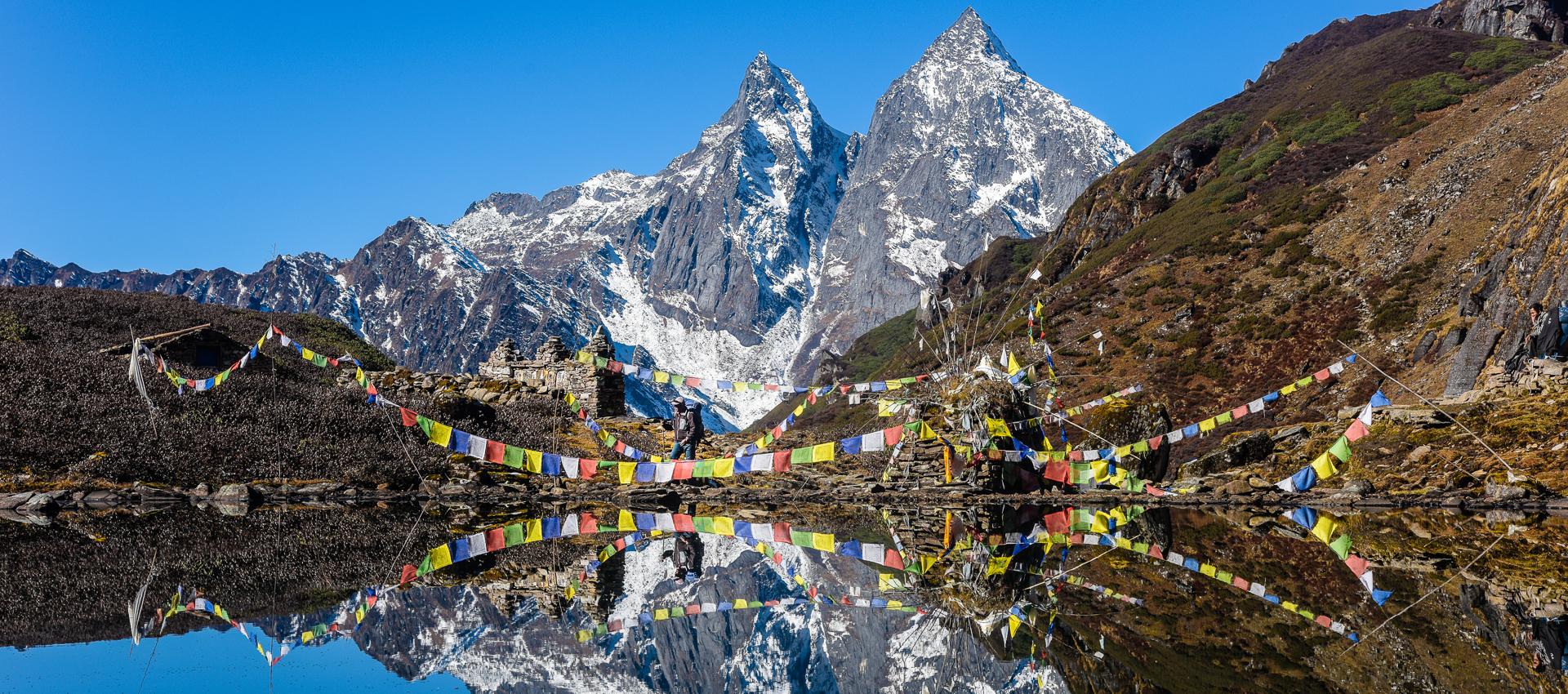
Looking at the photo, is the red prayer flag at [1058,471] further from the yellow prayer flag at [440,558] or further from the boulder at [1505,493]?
the yellow prayer flag at [440,558]

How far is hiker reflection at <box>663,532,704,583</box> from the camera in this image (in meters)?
10.2

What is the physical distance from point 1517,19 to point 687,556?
10775cm

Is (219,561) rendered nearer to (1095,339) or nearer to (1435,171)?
(1095,339)

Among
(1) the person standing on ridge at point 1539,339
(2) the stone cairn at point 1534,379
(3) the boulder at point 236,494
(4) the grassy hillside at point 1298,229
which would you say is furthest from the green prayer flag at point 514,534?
(1) the person standing on ridge at point 1539,339

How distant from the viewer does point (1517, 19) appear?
295 ft

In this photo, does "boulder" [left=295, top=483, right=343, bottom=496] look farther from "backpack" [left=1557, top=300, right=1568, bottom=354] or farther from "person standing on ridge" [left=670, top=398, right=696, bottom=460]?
"backpack" [left=1557, top=300, right=1568, bottom=354]

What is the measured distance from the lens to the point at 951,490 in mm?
19672

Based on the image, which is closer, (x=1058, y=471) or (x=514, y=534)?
(x=514, y=534)

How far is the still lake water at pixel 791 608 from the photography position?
6.24 meters

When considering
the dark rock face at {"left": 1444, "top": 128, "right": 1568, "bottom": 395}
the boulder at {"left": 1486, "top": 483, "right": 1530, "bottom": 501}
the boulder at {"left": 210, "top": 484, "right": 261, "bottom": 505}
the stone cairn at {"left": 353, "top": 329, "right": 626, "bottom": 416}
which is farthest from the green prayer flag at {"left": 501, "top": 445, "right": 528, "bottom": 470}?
the dark rock face at {"left": 1444, "top": 128, "right": 1568, "bottom": 395}

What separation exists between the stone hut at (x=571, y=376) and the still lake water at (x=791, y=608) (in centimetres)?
1600

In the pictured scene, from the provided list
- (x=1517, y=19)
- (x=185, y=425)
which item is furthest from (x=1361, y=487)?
(x=1517, y=19)

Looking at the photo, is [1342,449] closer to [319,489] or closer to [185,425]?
[319,489]

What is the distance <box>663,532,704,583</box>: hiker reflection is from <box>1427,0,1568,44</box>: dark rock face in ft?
327
